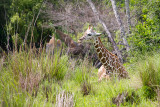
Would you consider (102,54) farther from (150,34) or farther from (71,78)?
(150,34)

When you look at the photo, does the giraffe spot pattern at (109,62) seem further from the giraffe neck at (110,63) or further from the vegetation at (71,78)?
the vegetation at (71,78)

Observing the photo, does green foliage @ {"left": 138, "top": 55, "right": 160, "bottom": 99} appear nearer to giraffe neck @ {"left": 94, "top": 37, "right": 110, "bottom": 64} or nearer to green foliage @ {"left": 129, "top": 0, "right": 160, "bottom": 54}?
giraffe neck @ {"left": 94, "top": 37, "right": 110, "bottom": 64}

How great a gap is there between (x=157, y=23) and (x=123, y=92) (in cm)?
263

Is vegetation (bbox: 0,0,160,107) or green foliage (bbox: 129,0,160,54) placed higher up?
green foliage (bbox: 129,0,160,54)

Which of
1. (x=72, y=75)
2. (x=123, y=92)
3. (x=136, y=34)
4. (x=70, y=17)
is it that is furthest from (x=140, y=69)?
(x=70, y=17)

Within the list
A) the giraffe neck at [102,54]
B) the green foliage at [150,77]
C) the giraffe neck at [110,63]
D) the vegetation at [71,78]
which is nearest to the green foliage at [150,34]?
the vegetation at [71,78]

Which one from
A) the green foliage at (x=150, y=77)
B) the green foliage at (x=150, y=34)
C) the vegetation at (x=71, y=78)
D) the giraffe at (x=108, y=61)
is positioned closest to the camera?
the vegetation at (x=71, y=78)

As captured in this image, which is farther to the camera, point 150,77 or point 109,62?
point 109,62

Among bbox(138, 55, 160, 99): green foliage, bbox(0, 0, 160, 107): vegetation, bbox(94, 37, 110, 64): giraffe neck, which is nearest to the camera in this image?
bbox(0, 0, 160, 107): vegetation

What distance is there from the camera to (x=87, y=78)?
13.8 ft

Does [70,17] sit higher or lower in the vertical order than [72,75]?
higher

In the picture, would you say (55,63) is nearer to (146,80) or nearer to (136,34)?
(146,80)

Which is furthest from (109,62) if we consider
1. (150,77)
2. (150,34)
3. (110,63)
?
(150,34)

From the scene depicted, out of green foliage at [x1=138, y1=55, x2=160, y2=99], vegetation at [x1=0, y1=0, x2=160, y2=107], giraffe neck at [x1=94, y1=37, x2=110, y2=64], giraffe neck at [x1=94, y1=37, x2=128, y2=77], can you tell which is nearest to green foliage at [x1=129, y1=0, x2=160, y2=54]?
vegetation at [x1=0, y1=0, x2=160, y2=107]
